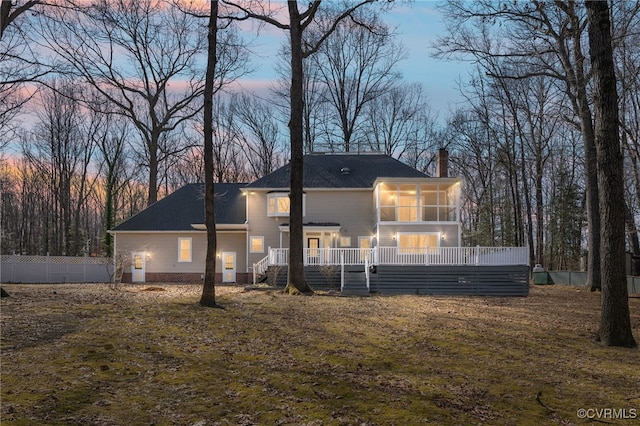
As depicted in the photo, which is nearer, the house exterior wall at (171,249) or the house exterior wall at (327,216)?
the house exterior wall at (327,216)

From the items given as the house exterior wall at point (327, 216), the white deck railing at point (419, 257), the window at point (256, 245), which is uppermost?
the house exterior wall at point (327, 216)

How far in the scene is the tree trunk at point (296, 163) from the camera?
17.9 m

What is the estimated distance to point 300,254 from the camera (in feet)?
60.1

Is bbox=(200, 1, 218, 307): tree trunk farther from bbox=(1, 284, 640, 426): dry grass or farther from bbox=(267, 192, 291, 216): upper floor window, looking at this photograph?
bbox=(267, 192, 291, 216): upper floor window

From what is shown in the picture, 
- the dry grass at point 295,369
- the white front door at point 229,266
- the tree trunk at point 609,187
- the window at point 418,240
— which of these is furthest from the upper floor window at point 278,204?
the tree trunk at point 609,187

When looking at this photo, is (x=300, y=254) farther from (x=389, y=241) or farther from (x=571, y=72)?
(x=571, y=72)

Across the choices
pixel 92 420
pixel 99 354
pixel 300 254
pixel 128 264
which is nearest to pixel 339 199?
pixel 300 254

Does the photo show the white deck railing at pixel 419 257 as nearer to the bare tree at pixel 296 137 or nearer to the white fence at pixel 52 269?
the bare tree at pixel 296 137

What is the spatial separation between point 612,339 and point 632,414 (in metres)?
4.15

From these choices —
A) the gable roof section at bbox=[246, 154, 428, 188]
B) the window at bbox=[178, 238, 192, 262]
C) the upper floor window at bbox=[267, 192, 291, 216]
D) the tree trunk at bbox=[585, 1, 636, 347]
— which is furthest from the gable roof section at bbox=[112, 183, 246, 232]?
the tree trunk at bbox=[585, 1, 636, 347]

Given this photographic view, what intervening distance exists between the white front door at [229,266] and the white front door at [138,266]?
472 cm

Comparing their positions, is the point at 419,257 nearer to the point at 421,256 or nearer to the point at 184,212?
the point at 421,256

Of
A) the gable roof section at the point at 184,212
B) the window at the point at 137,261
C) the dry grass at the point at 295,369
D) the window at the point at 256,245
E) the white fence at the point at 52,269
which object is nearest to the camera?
the dry grass at the point at 295,369

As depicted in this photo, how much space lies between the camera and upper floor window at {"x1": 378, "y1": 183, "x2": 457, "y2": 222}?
2542 cm
